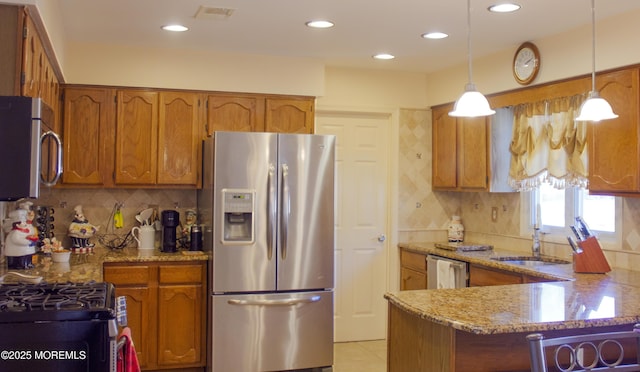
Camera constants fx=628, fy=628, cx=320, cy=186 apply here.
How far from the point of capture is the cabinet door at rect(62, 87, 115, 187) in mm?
4469

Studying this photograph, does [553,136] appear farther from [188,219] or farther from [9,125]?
[9,125]

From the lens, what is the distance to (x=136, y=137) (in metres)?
4.59

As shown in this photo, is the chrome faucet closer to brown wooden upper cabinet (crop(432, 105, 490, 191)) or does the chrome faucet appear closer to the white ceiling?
brown wooden upper cabinet (crop(432, 105, 490, 191))

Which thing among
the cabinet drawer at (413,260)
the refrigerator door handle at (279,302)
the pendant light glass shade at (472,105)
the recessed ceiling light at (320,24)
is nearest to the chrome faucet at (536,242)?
the cabinet drawer at (413,260)

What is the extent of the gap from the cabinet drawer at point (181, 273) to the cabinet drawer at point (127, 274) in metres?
0.10

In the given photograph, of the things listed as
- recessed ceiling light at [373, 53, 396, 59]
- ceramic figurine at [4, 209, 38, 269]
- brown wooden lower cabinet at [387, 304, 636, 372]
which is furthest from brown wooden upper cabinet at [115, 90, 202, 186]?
brown wooden lower cabinet at [387, 304, 636, 372]

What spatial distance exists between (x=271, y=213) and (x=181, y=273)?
77 centimetres

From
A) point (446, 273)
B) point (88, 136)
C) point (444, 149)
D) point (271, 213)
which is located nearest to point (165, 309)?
point (271, 213)

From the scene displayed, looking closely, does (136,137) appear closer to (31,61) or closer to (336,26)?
(336,26)

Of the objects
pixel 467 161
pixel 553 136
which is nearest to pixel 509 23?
pixel 553 136

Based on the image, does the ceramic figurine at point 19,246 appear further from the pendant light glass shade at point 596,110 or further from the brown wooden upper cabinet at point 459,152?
A: the brown wooden upper cabinet at point 459,152

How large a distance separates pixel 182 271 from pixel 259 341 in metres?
0.73

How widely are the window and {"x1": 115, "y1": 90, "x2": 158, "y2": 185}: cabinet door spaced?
2.86 meters

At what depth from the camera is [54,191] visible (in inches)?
185
